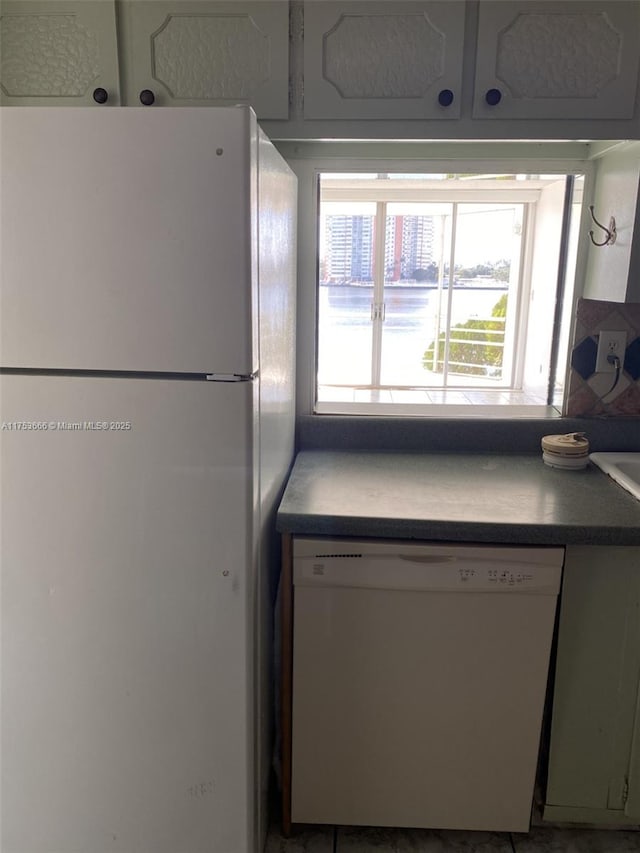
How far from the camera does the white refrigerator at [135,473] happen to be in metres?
1.10

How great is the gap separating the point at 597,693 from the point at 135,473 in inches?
47.8

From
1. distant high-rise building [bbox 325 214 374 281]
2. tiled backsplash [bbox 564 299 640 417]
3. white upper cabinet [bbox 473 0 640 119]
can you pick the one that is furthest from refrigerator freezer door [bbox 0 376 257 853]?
distant high-rise building [bbox 325 214 374 281]

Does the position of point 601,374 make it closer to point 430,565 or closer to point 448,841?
point 430,565

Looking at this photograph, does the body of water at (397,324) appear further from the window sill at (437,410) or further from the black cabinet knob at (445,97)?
the black cabinet knob at (445,97)

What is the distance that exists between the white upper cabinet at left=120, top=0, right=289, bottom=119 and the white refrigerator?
315 millimetres

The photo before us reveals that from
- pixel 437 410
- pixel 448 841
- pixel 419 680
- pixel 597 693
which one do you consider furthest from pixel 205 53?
pixel 448 841

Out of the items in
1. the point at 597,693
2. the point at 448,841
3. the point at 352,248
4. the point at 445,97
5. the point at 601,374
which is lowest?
the point at 448,841

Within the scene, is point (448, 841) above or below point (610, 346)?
below

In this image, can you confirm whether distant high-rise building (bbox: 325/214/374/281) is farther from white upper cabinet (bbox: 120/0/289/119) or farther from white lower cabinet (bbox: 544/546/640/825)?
white lower cabinet (bbox: 544/546/640/825)

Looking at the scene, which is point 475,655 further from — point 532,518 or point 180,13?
point 180,13

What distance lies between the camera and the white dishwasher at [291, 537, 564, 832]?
4.75 ft

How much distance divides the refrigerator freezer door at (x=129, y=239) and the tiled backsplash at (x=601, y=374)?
1207mm

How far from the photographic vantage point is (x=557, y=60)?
4.97 feet

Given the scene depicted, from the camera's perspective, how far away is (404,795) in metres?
1.59
